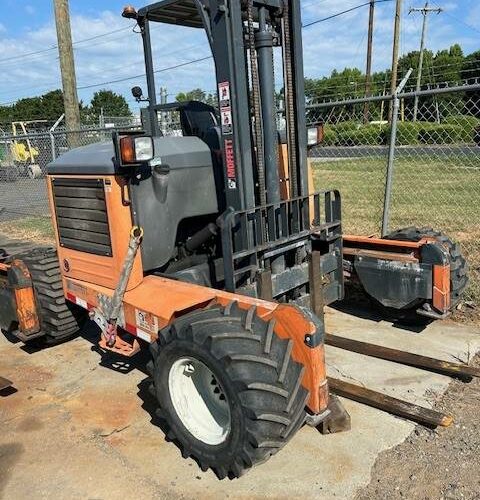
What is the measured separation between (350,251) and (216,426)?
7.46ft

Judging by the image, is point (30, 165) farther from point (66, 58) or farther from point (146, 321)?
point (146, 321)

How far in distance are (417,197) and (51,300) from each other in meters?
8.80

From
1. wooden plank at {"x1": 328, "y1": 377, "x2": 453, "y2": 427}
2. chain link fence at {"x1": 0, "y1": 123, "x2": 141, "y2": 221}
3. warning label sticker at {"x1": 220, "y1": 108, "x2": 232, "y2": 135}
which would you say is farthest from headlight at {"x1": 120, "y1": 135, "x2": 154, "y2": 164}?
chain link fence at {"x1": 0, "y1": 123, "x2": 141, "y2": 221}

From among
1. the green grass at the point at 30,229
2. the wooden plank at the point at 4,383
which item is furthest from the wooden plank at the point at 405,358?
the green grass at the point at 30,229

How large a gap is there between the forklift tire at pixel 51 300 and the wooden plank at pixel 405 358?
A: 7.14 ft

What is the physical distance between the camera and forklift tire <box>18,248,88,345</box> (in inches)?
174

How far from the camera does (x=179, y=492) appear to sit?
114 inches

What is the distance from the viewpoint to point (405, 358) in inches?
163

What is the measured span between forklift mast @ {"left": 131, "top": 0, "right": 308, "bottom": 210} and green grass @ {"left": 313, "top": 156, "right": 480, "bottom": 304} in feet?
9.23

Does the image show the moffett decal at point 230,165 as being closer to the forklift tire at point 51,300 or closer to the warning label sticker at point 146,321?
the warning label sticker at point 146,321

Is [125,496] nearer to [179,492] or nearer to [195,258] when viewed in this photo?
[179,492]

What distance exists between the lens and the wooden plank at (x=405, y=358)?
3.88 meters

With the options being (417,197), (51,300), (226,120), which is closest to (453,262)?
(226,120)

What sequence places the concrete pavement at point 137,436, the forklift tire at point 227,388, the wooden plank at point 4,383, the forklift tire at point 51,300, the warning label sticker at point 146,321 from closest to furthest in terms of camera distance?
the forklift tire at point 227,388
the concrete pavement at point 137,436
the warning label sticker at point 146,321
the wooden plank at point 4,383
the forklift tire at point 51,300
